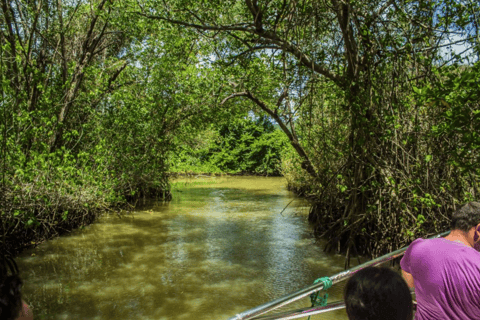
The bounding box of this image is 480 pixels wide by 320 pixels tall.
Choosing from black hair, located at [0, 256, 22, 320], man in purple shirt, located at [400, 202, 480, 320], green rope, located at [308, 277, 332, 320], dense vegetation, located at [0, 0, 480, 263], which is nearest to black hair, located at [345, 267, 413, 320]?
man in purple shirt, located at [400, 202, 480, 320]

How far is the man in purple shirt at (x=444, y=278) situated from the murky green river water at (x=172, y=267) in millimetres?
2776

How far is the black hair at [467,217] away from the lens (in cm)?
208

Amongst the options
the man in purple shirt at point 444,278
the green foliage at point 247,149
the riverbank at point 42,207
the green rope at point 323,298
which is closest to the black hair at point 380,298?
the man in purple shirt at point 444,278

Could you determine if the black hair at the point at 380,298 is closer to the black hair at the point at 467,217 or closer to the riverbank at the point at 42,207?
the black hair at the point at 467,217

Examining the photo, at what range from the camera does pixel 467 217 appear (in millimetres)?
2104

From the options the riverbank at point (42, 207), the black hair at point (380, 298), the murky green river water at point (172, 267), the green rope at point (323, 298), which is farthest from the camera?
the riverbank at point (42, 207)

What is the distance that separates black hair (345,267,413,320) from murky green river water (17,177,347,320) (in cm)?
347

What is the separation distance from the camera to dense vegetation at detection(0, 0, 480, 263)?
5.16 metres

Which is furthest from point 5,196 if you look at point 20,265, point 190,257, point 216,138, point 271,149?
point 271,149

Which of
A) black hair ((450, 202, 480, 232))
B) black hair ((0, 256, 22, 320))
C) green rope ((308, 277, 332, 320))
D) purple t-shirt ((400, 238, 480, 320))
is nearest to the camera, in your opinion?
black hair ((0, 256, 22, 320))

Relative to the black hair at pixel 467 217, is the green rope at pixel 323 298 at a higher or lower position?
lower

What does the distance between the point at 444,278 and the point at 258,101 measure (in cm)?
970

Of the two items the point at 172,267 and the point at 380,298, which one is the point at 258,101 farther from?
the point at 380,298

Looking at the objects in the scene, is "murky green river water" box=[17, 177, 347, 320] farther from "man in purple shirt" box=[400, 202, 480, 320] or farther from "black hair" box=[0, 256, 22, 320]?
"black hair" box=[0, 256, 22, 320]
